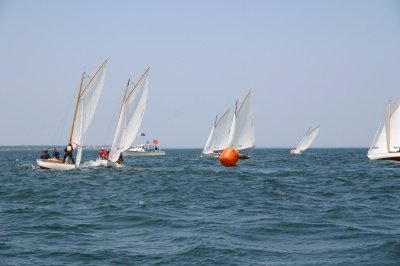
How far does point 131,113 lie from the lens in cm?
5309

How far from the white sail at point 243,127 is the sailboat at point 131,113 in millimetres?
38006

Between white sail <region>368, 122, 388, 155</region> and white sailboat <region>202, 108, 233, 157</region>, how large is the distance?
30182 millimetres

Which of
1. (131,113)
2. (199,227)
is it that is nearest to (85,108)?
(131,113)

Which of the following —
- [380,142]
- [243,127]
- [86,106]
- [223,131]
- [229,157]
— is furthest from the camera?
[223,131]

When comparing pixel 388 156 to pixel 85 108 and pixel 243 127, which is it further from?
pixel 85 108

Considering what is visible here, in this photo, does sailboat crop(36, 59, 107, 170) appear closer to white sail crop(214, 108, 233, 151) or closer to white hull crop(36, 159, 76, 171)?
white hull crop(36, 159, 76, 171)

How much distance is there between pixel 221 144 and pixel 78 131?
2210 inches

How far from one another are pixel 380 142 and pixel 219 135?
3717 centimetres

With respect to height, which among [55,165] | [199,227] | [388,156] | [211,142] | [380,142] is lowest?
[199,227]

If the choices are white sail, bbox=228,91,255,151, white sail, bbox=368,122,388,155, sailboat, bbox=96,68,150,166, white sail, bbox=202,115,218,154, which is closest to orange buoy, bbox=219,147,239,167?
sailboat, bbox=96,68,150,166

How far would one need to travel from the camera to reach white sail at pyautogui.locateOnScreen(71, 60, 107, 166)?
52250mm

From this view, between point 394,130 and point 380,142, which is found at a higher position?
point 394,130

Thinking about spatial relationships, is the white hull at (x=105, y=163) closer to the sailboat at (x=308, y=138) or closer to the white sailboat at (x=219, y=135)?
the white sailboat at (x=219, y=135)

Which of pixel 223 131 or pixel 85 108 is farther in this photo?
pixel 223 131
